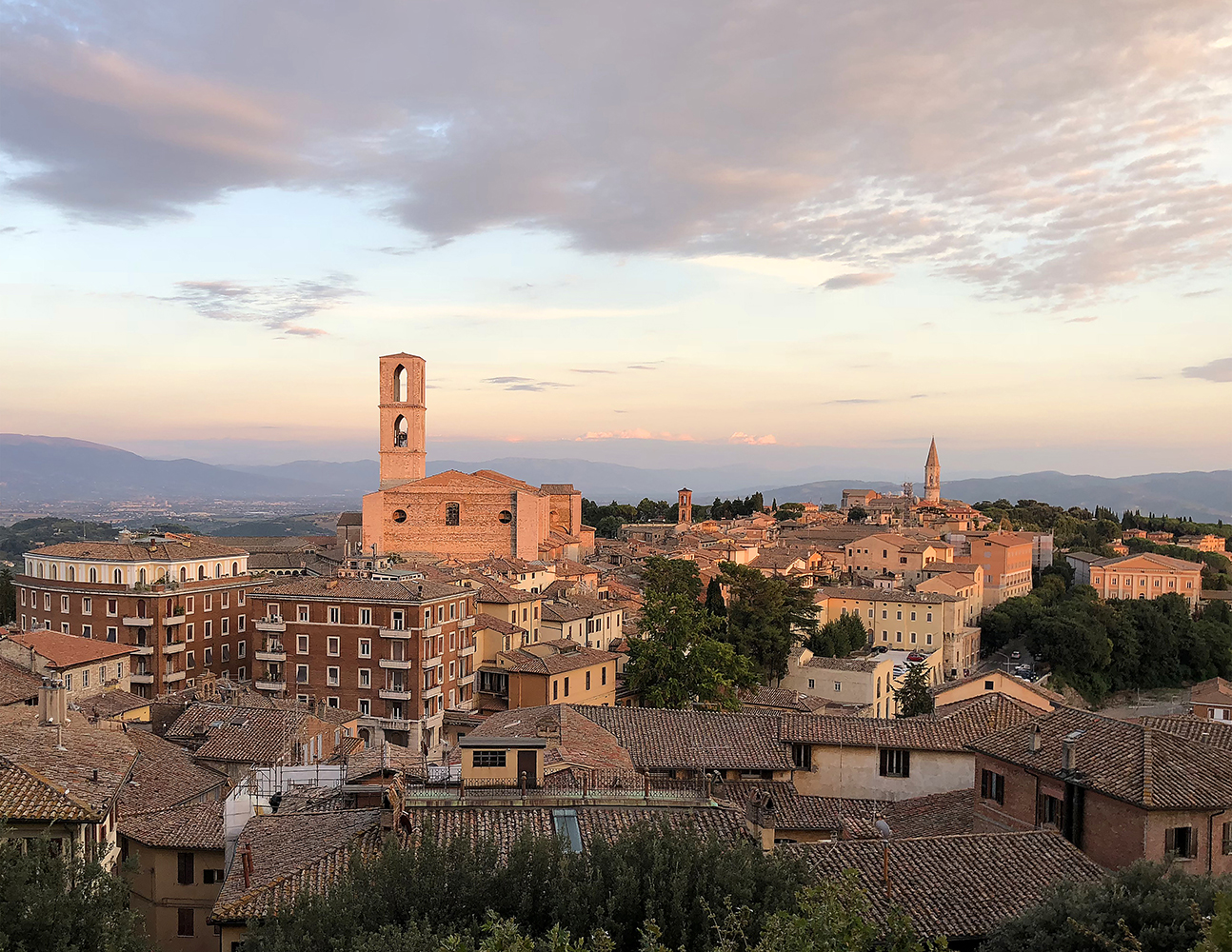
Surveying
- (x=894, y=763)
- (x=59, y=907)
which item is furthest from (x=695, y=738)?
(x=59, y=907)

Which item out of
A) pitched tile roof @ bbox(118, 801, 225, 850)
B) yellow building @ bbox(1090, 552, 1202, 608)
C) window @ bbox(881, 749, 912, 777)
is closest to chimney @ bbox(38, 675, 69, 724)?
pitched tile roof @ bbox(118, 801, 225, 850)

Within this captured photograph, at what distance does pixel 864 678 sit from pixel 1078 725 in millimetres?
30007

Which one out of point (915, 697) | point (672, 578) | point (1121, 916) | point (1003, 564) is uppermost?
point (672, 578)

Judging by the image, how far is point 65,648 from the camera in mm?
33438

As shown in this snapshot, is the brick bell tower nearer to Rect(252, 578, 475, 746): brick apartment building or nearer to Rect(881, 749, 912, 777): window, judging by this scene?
Rect(252, 578, 475, 746): brick apartment building

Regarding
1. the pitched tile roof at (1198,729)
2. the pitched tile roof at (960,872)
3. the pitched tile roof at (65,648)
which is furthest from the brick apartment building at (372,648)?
the pitched tile roof at (960,872)

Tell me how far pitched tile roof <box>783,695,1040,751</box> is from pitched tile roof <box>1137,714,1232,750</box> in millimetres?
2339

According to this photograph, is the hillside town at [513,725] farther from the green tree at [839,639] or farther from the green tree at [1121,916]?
the green tree at [1121,916]

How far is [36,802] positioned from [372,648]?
25.0 meters

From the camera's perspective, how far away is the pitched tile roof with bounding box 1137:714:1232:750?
1841 centimetres

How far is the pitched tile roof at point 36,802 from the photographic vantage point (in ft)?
41.5

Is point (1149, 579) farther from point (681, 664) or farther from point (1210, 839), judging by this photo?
point (1210, 839)

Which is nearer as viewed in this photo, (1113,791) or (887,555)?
(1113,791)

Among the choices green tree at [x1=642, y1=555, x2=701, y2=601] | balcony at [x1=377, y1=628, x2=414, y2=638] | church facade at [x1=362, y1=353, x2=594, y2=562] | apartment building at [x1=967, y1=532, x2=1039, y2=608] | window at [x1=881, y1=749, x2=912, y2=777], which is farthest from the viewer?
apartment building at [x1=967, y1=532, x2=1039, y2=608]
